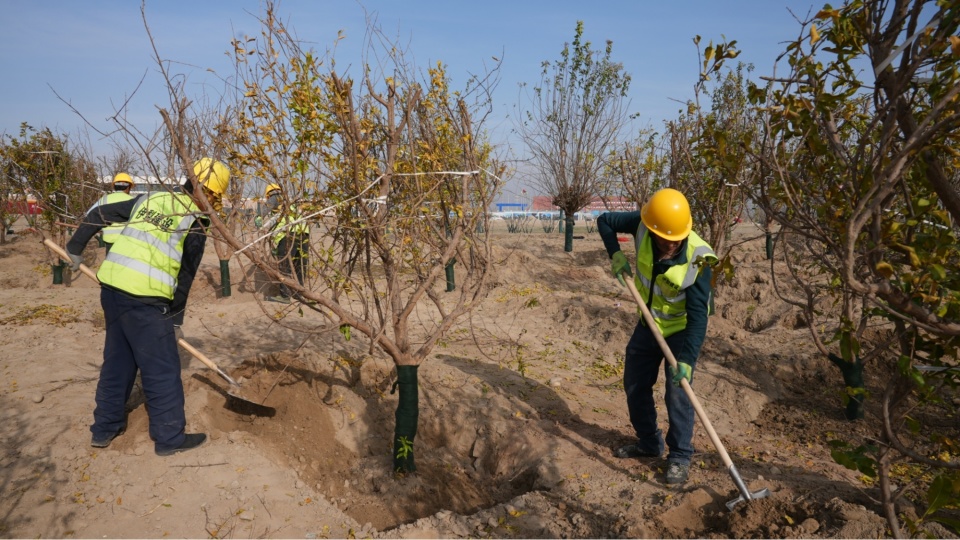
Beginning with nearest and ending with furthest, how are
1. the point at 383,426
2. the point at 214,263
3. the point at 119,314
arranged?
the point at 119,314
the point at 383,426
the point at 214,263

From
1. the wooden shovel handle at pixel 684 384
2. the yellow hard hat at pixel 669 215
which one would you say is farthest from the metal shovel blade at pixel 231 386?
the yellow hard hat at pixel 669 215

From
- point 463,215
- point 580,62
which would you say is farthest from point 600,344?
point 580,62

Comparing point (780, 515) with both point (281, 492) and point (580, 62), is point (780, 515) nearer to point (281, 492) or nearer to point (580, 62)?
point (281, 492)

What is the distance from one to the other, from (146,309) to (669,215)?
320cm

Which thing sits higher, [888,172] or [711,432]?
[888,172]

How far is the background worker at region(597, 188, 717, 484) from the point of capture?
357 cm

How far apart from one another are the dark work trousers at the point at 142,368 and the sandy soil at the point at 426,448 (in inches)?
6.7

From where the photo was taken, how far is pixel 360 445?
4.39 metres

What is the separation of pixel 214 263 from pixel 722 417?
10.7 metres

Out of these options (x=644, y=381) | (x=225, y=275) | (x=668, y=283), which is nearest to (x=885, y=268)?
(x=668, y=283)

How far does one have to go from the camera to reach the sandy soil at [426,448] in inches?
128

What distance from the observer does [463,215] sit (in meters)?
3.82

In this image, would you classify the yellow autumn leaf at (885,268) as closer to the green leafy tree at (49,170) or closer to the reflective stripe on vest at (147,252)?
the reflective stripe on vest at (147,252)

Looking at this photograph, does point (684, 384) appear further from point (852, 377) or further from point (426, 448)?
point (852, 377)
